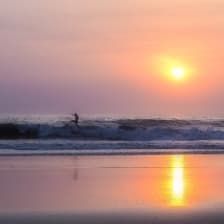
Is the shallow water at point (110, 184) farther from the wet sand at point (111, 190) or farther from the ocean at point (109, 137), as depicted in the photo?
the ocean at point (109, 137)

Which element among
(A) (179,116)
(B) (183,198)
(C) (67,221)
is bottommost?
(C) (67,221)

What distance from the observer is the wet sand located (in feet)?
26.4

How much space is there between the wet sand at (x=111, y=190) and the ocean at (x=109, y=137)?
8.00ft

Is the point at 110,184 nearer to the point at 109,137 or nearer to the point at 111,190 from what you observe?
the point at 111,190

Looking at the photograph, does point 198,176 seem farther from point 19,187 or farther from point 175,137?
point 175,137

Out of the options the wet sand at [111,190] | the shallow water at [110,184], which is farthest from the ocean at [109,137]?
the wet sand at [111,190]

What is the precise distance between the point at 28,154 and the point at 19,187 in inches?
221

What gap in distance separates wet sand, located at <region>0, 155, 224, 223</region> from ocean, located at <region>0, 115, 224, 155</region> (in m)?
2.44

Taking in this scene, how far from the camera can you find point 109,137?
81.9ft

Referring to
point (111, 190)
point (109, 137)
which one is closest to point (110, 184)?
point (111, 190)

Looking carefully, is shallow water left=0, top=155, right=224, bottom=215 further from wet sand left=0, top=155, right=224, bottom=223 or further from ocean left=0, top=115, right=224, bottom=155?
ocean left=0, top=115, right=224, bottom=155

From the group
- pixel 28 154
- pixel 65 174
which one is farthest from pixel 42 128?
pixel 65 174

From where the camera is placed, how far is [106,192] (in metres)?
9.86

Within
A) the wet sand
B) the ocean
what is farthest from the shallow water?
the ocean
